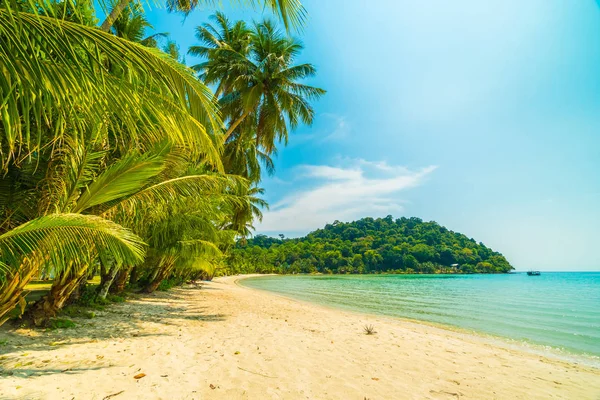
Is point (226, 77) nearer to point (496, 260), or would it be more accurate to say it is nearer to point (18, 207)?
point (18, 207)

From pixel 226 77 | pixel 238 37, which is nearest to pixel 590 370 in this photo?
pixel 226 77

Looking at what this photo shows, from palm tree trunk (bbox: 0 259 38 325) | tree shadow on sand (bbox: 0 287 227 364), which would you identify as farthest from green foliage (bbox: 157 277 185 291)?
palm tree trunk (bbox: 0 259 38 325)

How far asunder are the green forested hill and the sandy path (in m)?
65.3

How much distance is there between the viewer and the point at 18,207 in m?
4.07

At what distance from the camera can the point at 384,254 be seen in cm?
7775

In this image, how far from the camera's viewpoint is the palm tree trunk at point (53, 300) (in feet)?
18.2

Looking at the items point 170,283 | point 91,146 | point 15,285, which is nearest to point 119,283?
point 170,283

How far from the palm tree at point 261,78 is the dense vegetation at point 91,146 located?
3.45ft

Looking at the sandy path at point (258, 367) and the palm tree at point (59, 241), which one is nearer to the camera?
the palm tree at point (59, 241)

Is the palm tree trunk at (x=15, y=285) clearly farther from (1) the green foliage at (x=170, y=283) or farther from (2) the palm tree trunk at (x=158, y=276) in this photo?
(1) the green foliage at (x=170, y=283)

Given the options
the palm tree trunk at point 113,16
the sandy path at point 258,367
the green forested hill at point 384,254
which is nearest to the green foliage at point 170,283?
the sandy path at point 258,367

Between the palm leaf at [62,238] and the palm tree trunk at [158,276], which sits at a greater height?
the palm leaf at [62,238]

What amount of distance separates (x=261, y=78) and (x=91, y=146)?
8808 millimetres

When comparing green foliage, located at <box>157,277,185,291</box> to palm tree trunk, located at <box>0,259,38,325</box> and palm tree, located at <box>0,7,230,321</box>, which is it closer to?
palm tree, located at <box>0,7,230,321</box>
